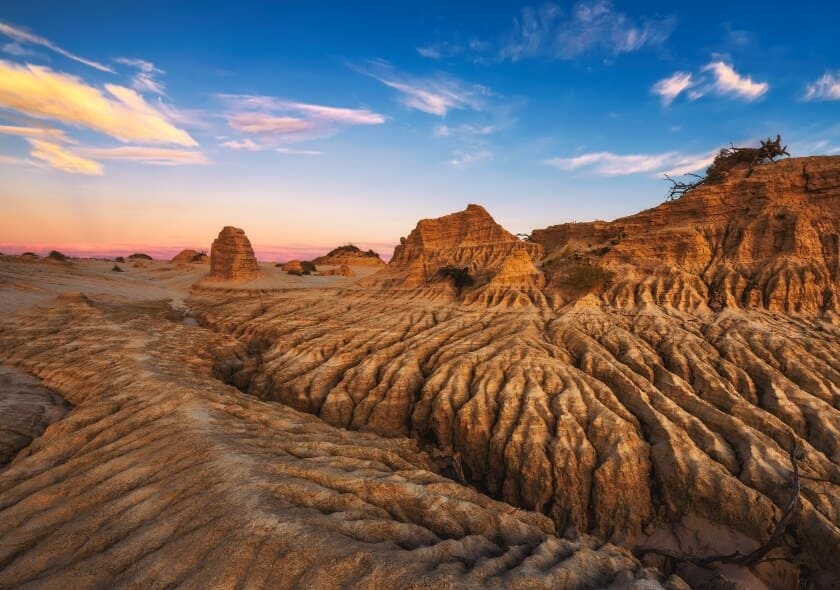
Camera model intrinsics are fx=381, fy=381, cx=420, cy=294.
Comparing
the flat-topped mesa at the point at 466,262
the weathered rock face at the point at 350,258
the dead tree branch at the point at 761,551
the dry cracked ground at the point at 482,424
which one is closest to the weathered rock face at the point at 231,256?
the dry cracked ground at the point at 482,424

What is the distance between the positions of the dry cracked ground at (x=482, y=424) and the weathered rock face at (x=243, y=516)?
54 millimetres

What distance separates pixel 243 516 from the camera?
688cm

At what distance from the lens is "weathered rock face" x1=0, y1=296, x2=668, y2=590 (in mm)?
A: 6031

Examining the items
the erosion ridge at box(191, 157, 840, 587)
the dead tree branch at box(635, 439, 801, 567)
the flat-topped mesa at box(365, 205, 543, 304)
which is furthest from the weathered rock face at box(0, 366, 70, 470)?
the flat-topped mesa at box(365, 205, 543, 304)

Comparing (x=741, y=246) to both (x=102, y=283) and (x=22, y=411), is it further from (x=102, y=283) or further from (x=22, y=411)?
(x=102, y=283)

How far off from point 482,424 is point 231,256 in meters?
45.5

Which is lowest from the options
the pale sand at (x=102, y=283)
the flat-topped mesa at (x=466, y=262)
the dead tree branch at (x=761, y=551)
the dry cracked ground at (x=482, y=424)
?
the dead tree branch at (x=761, y=551)

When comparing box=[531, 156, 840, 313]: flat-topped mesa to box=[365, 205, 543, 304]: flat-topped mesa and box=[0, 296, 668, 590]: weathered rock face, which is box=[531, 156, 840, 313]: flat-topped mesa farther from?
box=[0, 296, 668, 590]: weathered rock face

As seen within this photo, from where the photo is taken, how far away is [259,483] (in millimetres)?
7746

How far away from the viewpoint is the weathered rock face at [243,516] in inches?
237

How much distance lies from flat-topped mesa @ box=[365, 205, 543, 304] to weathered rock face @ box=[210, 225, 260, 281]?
78.0 ft

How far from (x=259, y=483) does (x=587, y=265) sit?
24534 mm

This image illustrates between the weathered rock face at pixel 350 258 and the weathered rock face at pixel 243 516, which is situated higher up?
the weathered rock face at pixel 350 258

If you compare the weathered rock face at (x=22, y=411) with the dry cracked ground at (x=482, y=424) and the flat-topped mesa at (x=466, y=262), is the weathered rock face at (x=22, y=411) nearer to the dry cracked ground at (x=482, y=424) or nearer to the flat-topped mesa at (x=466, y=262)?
the dry cracked ground at (x=482, y=424)
